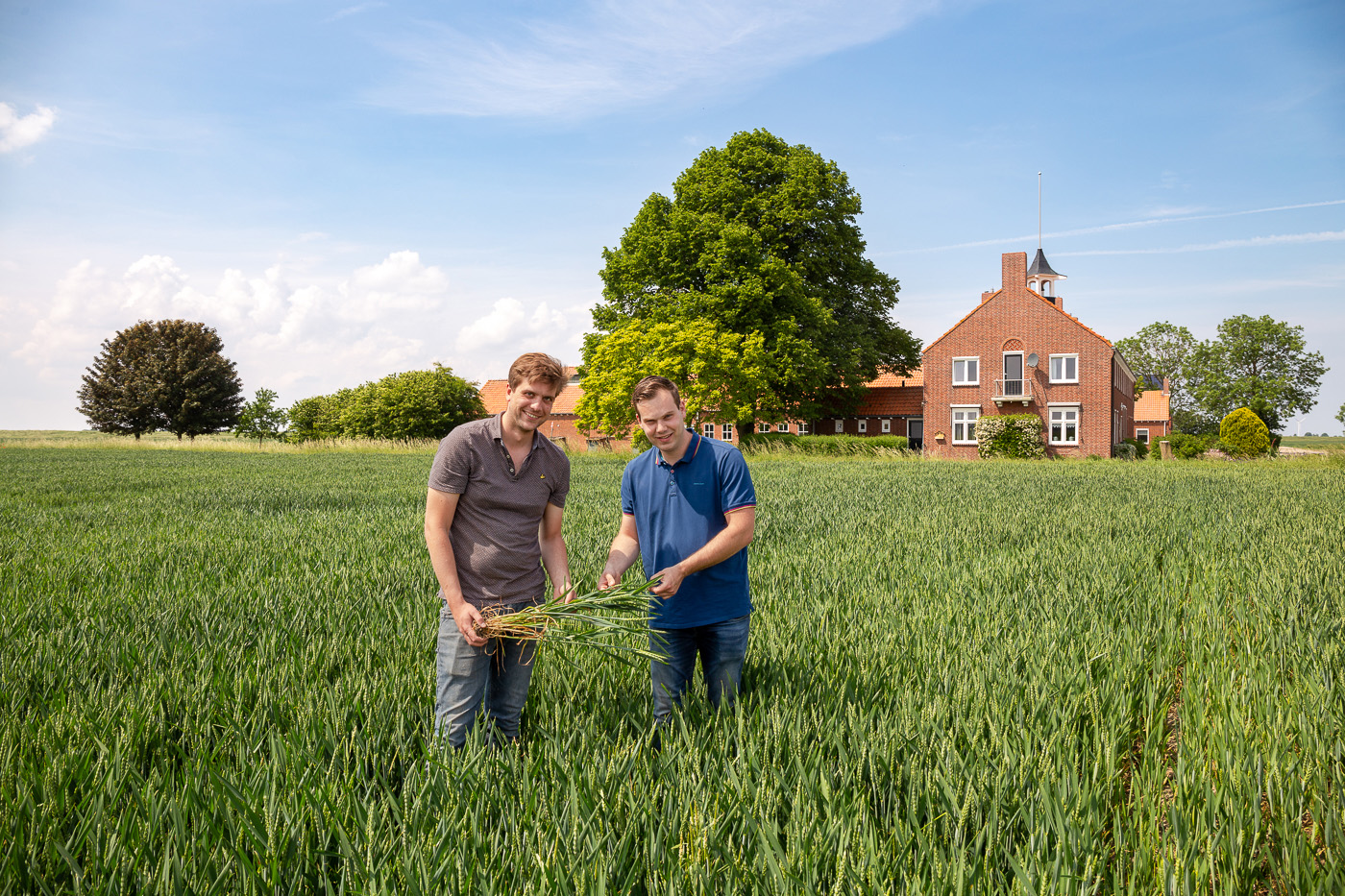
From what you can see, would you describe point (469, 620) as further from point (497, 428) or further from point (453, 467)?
point (497, 428)

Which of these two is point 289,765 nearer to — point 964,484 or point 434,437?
point 964,484

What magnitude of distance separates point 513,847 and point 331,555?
6.47 m

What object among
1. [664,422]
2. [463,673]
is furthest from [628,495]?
[463,673]

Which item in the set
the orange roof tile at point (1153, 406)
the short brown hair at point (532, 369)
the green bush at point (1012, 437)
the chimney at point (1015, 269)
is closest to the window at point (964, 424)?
the green bush at point (1012, 437)

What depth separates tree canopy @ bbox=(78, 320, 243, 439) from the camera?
Result: 181 feet

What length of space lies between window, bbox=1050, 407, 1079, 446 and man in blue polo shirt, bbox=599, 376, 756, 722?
35504 mm

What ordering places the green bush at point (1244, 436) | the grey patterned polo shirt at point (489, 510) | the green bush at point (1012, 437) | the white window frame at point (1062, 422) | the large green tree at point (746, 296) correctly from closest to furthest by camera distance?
the grey patterned polo shirt at point (489, 510)
the large green tree at point (746, 296)
the green bush at point (1012, 437)
the white window frame at point (1062, 422)
the green bush at point (1244, 436)

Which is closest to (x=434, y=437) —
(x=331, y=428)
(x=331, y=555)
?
(x=331, y=428)

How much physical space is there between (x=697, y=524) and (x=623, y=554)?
1.30 feet

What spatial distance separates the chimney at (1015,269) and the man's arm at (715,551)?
36461mm

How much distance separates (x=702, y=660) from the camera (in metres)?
3.41

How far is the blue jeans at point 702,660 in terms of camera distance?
325cm

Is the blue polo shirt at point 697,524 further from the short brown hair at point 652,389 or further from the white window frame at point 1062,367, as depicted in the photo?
the white window frame at point 1062,367

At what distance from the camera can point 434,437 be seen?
165 feet
